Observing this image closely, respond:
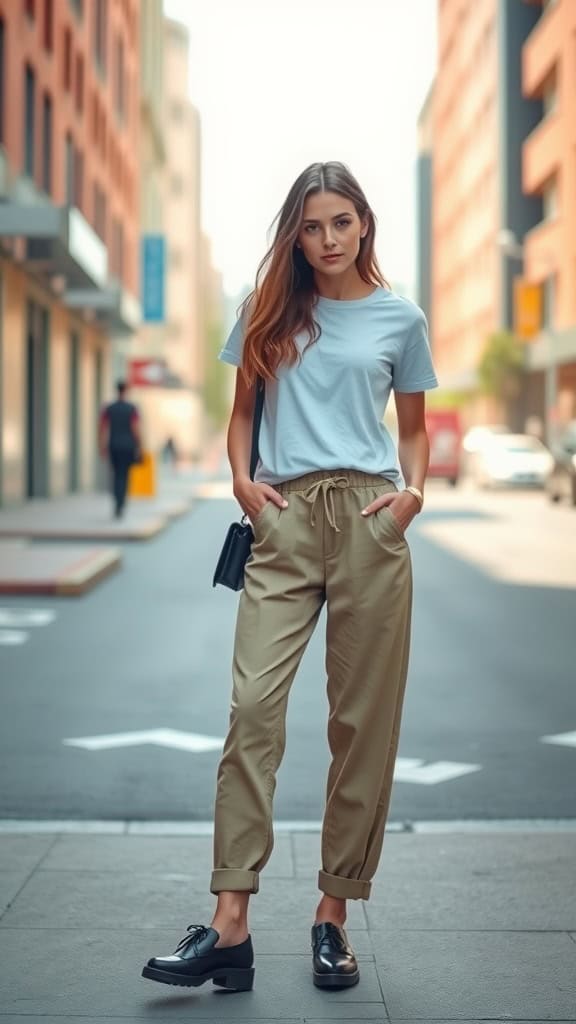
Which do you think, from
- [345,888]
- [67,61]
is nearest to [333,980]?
[345,888]

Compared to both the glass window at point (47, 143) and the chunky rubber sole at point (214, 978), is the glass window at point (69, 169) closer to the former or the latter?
the glass window at point (47, 143)

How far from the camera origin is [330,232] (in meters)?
3.70

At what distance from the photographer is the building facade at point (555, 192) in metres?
52.2

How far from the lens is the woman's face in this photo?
12.1 ft

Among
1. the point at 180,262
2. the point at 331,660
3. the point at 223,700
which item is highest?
the point at 180,262

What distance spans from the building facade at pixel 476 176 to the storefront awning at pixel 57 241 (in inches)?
1224

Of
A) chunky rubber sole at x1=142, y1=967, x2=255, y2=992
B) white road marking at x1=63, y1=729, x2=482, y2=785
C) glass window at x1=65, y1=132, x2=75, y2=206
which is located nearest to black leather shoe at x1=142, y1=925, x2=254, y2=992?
chunky rubber sole at x1=142, y1=967, x2=255, y2=992

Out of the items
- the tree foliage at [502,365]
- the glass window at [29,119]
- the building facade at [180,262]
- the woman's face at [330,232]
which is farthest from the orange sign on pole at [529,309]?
the building facade at [180,262]

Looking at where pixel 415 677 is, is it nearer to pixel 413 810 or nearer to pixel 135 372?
pixel 413 810

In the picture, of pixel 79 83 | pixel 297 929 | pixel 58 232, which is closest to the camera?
pixel 297 929

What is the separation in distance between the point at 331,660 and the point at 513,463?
1495 inches

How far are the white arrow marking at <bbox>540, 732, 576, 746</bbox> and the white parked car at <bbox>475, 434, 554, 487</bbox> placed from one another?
33571 millimetres

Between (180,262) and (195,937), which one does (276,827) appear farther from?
(180,262)

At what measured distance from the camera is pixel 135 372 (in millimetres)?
40969
